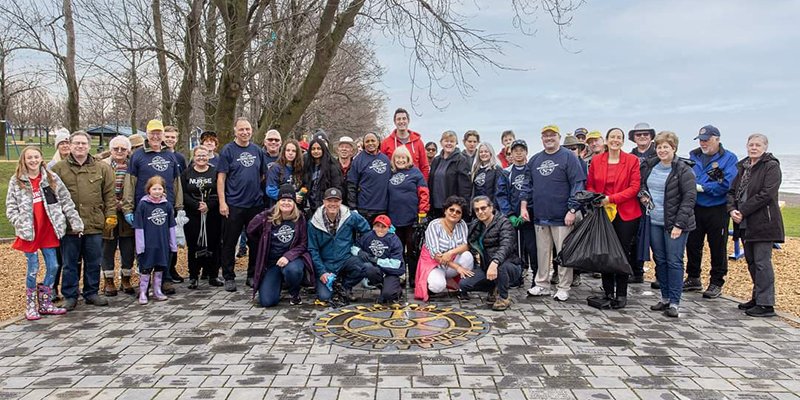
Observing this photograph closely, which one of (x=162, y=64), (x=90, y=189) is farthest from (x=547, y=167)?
(x=162, y=64)

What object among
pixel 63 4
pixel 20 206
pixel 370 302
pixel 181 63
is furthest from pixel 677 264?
pixel 63 4

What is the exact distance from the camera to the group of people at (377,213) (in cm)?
590

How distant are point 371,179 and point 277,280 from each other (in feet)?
5.59

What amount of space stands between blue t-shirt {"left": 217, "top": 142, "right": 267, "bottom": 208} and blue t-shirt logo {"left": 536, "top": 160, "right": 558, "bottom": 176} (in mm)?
3495

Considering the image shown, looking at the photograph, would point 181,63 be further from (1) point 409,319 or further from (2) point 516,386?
(2) point 516,386

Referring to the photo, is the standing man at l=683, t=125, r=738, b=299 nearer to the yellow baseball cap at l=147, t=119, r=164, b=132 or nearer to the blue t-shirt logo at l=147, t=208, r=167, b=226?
the blue t-shirt logo at l=147, t=208, r=167, b=226

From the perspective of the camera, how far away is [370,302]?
21.1 ft

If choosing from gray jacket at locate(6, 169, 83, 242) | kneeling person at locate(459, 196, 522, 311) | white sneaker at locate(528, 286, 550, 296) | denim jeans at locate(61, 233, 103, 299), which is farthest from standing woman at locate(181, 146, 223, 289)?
white sneaker at locate(528, 286, 550, 296)

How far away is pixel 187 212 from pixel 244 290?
4.07ft

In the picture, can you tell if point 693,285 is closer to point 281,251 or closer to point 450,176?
point 450,176

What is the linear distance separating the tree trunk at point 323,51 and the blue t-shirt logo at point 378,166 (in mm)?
3021

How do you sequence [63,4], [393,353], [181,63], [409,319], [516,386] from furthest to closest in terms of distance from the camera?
[63,4]
[181,63]
[409,319]
[393,353]
[516,386]

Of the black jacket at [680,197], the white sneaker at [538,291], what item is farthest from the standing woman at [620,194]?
the white sneaker at [538,291]

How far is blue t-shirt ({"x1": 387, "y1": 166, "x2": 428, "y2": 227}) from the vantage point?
22.9 feet
